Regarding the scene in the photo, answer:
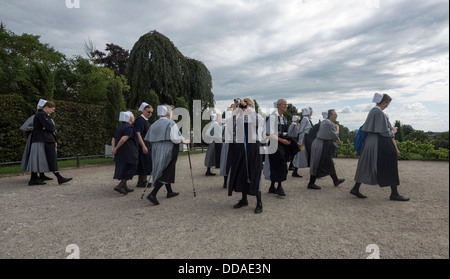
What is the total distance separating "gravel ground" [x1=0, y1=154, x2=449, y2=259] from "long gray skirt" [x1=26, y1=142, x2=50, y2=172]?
76 centimetres

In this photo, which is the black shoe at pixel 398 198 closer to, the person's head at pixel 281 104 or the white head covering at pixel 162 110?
the person's head at pixel 281 104

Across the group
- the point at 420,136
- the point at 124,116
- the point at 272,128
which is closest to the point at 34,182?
the point at 124,116

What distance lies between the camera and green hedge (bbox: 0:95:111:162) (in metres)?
10.1

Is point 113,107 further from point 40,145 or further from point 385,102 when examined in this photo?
point 385,102

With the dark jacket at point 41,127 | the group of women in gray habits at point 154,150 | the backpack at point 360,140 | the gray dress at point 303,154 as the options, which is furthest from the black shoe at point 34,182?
the backpack at point 360,140

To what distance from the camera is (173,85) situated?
2134 cm

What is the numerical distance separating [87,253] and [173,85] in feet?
64.2

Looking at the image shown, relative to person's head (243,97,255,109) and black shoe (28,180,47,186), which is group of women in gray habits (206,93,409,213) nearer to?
person's head (243,97,255,109)

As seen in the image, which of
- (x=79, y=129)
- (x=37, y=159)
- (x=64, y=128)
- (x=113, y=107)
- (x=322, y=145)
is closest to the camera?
(x=322, y=145)

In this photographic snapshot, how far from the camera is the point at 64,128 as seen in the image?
40.7ft

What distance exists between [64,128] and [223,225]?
11.9m

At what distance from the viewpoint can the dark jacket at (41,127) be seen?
6.79m

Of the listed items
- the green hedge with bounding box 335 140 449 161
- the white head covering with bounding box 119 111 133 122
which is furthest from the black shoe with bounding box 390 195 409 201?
the green hedge with bounding box 335 140 449 161

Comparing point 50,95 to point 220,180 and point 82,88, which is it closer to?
point 220,180
